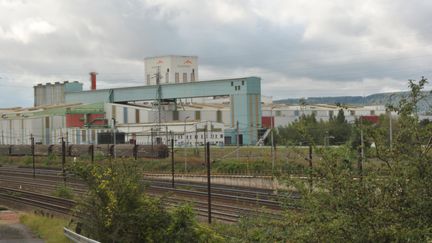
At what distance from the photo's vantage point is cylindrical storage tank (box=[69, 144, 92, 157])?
2842 inches

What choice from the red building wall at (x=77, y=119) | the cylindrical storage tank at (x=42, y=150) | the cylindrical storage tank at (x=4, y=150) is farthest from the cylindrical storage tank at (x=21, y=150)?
the red building wall at (x=77, y=119)

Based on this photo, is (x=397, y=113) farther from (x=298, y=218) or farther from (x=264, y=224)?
(x=264, y=224)

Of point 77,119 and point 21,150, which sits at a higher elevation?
point 77,119

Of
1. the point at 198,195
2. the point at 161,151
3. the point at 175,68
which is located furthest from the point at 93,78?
the point at 198,195

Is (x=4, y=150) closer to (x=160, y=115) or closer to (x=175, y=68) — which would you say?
(x=160, y=115)

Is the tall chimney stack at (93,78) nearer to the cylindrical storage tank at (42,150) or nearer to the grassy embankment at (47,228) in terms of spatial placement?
the cylindrical storage tank at (42,150)

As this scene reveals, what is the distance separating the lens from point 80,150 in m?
74.4

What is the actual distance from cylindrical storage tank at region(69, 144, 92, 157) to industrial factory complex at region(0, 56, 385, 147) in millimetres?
5095

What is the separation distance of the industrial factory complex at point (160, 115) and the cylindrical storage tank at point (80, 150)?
16.7 feet

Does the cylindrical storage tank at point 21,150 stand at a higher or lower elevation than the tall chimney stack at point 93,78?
lower

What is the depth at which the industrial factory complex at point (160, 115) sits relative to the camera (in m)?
86.7

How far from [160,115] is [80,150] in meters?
22.1

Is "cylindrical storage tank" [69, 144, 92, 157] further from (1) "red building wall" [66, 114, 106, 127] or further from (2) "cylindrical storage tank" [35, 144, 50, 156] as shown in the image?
(1) "red building wall" [66, 114, 106, 127]

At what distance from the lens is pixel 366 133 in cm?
718
